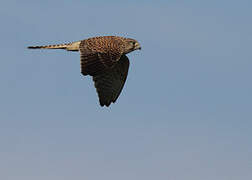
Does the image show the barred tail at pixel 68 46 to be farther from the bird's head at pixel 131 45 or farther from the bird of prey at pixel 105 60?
the bird's head at pixel 131 45

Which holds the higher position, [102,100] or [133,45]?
[133,45]

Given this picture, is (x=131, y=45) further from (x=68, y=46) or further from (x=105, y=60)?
(x=105, y=60)

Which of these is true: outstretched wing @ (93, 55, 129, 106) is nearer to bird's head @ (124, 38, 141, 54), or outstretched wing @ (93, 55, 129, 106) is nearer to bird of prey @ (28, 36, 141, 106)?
bird of prey @ (28, 36, 141, 106)

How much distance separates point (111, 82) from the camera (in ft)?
113

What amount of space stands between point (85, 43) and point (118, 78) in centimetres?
281

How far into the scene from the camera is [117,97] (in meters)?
34.4

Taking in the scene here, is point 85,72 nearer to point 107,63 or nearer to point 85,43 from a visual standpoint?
point 107,63

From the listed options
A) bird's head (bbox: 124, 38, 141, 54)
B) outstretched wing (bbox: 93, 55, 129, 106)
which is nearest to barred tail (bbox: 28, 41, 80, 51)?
outstretched wing (bbox: 93, 55, 129, 106)

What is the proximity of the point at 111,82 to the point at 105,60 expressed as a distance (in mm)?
4464

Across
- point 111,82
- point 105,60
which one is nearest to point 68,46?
point 111,82

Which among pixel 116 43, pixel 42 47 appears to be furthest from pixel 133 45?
pixel 42 47

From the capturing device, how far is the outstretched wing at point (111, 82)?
34000mm

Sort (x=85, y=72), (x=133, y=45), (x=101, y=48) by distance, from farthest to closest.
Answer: (x=133, y=45), (x=101, y=48), (x=85, y=72)

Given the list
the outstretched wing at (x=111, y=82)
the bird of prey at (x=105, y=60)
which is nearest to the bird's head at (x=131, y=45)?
the bird of prey at (x=105, y=60)
